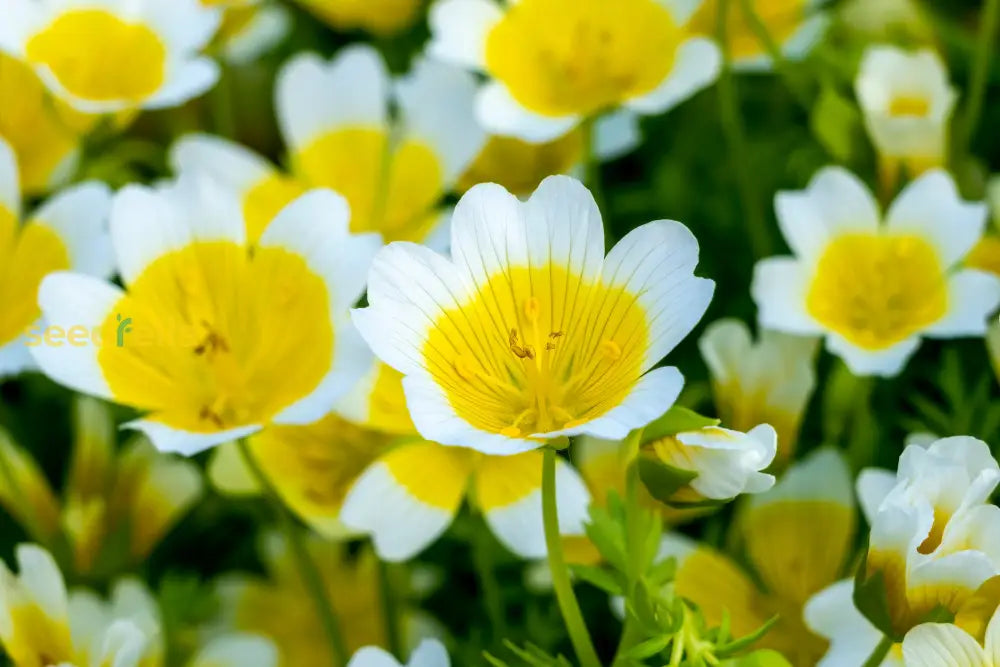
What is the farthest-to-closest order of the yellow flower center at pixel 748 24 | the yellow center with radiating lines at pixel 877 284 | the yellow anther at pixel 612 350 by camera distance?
the yellow flower center at pixel 748 24, the yellow center with radiating lines at pixel 877 284, the yellow anther at pixel 612 350

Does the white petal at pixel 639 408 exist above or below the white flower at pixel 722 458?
above

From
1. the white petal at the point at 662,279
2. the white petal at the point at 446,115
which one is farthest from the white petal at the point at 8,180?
the white petal at the point at 662,279

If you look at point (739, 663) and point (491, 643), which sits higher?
point (739, 663)

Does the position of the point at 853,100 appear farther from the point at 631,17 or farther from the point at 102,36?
the point at 102,36

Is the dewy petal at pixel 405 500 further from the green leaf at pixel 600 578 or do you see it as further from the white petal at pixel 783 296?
the white petal at pixel 783 296

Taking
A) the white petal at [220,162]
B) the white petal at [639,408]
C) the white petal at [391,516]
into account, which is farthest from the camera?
the white petal at [220,162]

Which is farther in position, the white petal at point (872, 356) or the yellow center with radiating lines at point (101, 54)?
the yellow center with radiating lines at point (101, 54)

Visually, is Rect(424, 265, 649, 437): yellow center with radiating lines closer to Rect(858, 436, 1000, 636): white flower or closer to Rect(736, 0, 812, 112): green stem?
Rect(858, 436, 1000, 636): white flower

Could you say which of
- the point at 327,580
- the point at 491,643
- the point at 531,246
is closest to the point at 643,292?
the point at 531,246
